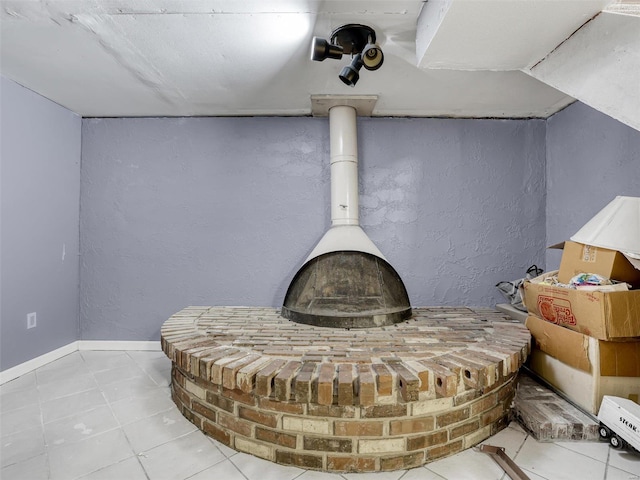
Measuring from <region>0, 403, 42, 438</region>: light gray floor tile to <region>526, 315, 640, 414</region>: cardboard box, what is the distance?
2.63m

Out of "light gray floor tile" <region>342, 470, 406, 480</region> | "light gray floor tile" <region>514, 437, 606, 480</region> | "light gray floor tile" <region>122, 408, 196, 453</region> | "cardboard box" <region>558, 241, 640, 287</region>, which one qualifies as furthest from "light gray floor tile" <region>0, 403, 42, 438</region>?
"cardboard box" <region>558, 241, 640, 287</region>

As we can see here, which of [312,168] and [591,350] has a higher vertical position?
[312,168]

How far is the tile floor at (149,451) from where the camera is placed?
1.27 metres

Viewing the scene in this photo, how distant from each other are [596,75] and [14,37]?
2.87 metres

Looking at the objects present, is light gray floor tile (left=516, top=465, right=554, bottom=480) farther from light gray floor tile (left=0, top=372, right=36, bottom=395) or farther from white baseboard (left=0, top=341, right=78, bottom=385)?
white baseboard (left=0, top=341, right=78, bottom=385)

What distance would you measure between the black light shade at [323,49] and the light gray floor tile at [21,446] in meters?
2.24

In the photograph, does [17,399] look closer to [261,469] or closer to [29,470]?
[29,470]

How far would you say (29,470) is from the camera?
4.26ft

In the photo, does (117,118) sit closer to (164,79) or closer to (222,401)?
(164,79)

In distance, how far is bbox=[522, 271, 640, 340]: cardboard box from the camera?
4.64ft

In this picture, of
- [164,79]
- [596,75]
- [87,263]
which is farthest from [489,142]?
[87,263]

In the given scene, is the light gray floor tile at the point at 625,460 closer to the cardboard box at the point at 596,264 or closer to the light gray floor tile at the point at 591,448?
the light gray floor tile at the point at 591,448

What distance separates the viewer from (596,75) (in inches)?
54.0

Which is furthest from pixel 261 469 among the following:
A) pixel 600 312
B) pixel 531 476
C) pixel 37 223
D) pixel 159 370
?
pixel 37 223
